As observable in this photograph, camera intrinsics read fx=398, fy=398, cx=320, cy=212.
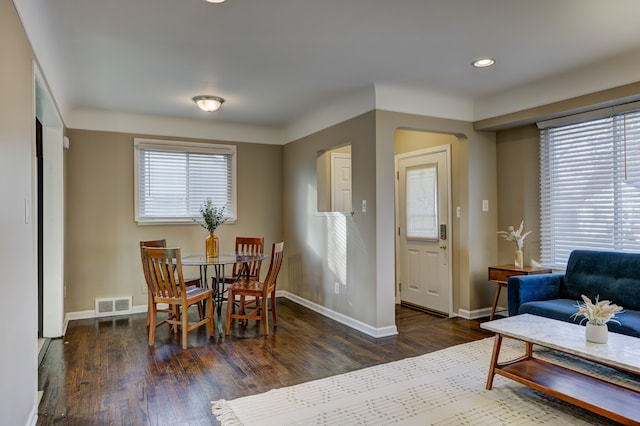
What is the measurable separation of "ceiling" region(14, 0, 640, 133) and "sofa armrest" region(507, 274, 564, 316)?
1.76m

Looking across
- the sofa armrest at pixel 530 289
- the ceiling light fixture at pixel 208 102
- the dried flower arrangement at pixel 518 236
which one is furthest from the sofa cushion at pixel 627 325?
the ceiling light fixture at pixel 208 102

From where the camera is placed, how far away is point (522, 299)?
11.7 ft

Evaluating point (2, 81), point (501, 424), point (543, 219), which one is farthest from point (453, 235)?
point (2, 81)

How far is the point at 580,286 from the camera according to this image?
3.59 m

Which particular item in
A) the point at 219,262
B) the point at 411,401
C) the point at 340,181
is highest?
the point at 340,181

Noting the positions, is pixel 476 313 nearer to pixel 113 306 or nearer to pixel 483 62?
pixel 483 62

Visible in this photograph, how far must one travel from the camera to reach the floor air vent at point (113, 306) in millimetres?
4801

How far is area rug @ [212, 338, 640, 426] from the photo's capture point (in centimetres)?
235

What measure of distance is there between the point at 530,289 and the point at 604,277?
Answer: 601mm

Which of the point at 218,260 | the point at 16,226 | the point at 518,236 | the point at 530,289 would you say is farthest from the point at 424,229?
the point at 16,226

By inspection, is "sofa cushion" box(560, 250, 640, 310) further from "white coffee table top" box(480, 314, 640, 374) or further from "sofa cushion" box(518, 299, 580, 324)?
"white coffee table top" box(480, 314, 640, 374)

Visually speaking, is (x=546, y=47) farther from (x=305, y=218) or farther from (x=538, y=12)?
(x=305, y=218)

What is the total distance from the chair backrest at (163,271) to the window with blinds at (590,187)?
3745mm

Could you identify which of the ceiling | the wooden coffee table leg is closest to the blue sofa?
the wooden coffee table leg
